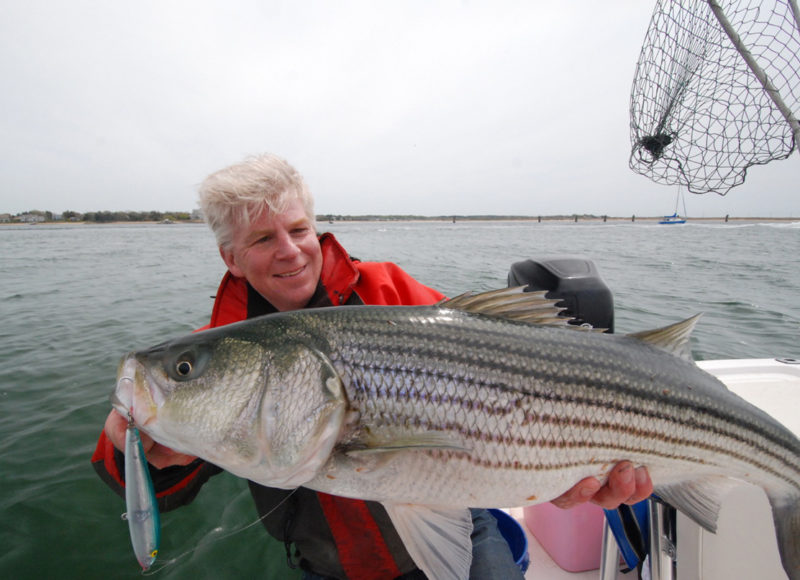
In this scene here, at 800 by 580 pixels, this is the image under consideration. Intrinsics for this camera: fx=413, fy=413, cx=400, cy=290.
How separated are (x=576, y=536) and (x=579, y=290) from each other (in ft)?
6.66

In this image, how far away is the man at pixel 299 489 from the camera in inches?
98.2

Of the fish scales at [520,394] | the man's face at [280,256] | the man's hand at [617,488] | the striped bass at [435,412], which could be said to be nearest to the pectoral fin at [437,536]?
the striped bass at [435,412]

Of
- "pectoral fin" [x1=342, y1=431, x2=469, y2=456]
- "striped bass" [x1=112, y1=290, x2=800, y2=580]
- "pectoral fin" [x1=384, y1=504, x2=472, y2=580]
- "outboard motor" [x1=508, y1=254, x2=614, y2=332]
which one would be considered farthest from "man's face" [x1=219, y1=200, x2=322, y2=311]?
"outboard motor" [x1=508, y1=254, x2=614, y2=332]

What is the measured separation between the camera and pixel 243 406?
1.84 metres

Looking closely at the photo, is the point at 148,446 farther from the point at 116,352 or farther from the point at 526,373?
the point at 116,352

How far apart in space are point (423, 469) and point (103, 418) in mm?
6781

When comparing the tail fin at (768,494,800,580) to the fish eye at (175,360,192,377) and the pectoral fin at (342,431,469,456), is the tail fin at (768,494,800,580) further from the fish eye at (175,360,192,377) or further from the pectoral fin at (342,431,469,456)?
the fish eye at (175,360,192,377)

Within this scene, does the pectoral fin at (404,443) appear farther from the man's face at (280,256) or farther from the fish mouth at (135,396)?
the man's face at (280,256)

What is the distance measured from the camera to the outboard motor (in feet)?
11.9

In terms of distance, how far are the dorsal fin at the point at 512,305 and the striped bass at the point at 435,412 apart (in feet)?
0.17

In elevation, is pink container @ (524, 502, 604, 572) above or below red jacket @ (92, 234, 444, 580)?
below

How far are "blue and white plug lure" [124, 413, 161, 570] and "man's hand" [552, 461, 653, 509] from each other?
201 cm

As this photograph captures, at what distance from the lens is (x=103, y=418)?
653 cm

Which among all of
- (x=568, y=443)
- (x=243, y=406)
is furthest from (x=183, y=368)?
(x=568, y=443)
